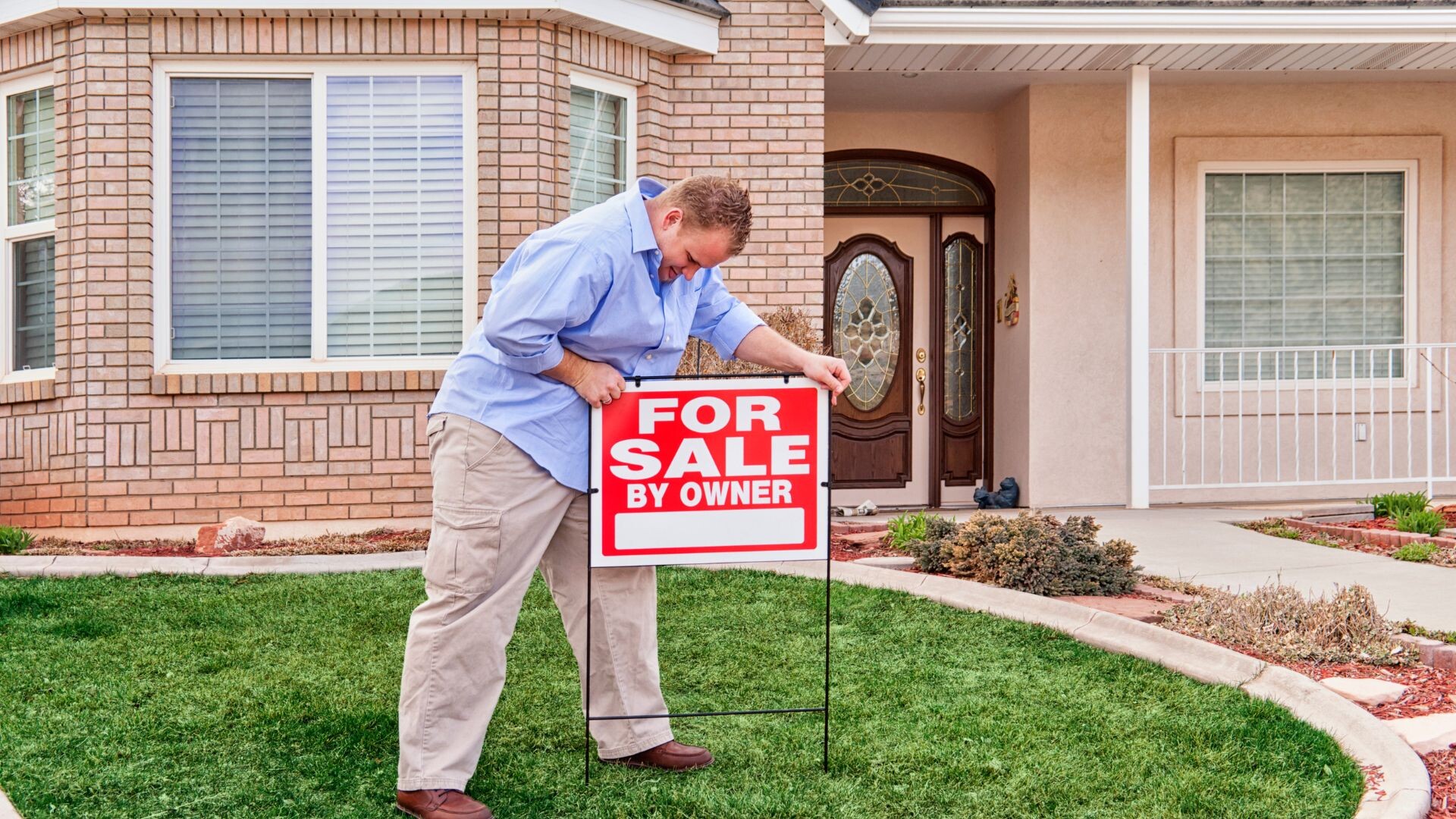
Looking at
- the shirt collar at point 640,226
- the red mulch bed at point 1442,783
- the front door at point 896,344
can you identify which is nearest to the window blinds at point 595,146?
the front door at point 896,344

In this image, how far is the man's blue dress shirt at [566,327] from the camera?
2.93 meters

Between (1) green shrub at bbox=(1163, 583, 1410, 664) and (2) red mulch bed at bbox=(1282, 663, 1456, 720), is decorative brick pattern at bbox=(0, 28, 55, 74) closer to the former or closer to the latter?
(1) green shrub at bbox=(1163, 583, 1410, 664)

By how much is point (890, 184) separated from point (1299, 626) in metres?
6.33

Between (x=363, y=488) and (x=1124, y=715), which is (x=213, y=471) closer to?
(x=363, y=488)

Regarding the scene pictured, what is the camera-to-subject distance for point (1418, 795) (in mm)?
3031

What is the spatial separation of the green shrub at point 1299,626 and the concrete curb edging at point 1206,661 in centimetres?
17

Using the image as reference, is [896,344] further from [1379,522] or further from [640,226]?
[640,226]

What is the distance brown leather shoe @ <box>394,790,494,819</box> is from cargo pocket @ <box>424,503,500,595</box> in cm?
46

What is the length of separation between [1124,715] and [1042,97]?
21.7ft

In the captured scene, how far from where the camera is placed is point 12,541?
683cm

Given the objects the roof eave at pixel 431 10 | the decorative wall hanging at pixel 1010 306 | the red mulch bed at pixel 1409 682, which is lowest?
the red mulch bed at pixel 1409 682

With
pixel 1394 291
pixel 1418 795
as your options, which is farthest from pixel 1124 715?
pixel 1394 291

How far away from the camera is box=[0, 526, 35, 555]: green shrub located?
6797 millimetres

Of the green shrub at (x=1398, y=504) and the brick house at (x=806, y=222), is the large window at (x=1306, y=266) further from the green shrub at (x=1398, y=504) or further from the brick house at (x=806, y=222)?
the green shrub at (x=1398, y=504)
